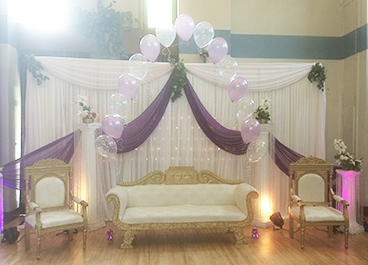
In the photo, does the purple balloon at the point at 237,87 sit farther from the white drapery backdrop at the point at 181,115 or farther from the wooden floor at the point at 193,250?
the wooden floor at the point at 193,250

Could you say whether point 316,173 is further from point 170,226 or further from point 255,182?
point 170,226

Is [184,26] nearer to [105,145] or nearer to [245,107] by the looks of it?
[245,107]

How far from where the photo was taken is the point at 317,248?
5.21m

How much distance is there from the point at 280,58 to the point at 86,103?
434cm

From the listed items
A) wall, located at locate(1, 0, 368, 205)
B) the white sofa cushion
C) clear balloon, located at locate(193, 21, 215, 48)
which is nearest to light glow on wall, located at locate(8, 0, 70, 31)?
wall, located at locate(1, 0, 368, 205)

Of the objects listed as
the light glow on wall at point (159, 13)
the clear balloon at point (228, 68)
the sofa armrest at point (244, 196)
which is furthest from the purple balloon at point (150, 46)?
the sofa armrest at point (244, 196)

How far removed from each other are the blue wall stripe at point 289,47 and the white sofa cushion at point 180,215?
372cm

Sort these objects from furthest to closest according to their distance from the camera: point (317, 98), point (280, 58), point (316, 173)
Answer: point (280, 58) < point (317, 98) < point (316, 173)

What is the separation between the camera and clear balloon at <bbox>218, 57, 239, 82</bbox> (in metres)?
5.71

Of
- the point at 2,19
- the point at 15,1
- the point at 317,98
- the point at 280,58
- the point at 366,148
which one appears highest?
the point at 15,1

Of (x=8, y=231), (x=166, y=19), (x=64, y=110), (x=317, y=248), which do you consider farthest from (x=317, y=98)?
(x=8, y=231)

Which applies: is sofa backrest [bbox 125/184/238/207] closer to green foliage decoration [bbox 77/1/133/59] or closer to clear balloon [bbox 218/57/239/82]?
clear balloon [bbox 218/57/239/82]

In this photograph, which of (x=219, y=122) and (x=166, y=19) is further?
(x=166, y=19)

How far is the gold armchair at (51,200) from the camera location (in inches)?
195
